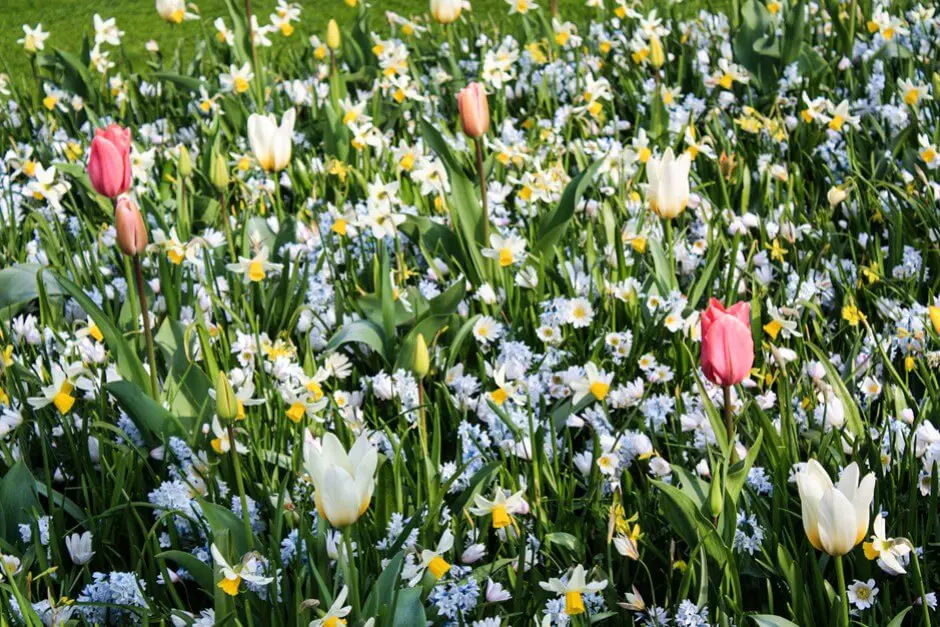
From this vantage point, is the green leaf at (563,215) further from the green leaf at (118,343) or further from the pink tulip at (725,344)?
the pink tulip at (725,344)

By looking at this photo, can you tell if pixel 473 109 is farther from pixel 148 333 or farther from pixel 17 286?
pixel 17 286

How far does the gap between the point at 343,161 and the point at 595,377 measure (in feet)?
5.14

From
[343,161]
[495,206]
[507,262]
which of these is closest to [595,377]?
[507,262]

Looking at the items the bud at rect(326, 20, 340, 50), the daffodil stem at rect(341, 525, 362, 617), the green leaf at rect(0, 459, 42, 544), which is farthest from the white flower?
the bud at rect(326, 20, 340, 50)

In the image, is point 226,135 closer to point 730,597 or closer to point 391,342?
point 391,342

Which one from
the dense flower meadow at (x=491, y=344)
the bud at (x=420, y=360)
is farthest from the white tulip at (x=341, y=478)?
the bud at (x=420, y=360)

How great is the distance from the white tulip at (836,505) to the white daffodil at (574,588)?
32 cm

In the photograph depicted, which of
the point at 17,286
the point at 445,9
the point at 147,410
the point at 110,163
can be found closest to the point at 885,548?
the point at 147,410

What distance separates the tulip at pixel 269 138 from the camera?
2.71 meters

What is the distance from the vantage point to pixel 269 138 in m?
2.72

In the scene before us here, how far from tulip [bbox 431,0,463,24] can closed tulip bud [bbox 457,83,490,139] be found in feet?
3.94

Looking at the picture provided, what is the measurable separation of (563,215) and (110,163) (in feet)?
3.42

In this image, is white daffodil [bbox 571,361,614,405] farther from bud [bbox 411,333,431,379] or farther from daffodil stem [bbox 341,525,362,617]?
daffodil stem [bbox 341,525,362,617]

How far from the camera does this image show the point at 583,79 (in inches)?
154
